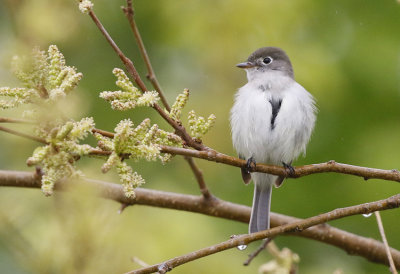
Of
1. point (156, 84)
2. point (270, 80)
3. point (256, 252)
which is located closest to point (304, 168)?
point (256, 252)

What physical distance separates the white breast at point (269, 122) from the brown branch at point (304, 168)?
132 centimetres

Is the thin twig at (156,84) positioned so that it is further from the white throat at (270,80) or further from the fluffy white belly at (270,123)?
the white throat at (270,80)

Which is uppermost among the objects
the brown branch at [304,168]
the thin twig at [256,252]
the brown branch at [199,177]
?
the brown branch at [199,177]

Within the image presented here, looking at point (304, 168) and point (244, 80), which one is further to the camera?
point (244, 80)

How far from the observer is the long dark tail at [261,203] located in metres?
3.85

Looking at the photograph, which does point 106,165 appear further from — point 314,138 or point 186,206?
point 314,138

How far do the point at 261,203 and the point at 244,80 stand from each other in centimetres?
155

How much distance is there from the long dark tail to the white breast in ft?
0.80

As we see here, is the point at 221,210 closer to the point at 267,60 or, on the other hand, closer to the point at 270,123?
the point at 270,123

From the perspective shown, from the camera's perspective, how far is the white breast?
4133mm

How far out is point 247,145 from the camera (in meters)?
4.32

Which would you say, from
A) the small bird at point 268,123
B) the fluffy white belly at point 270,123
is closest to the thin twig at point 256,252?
the small bird at point 268,123

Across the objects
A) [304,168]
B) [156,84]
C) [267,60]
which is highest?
[267,60]

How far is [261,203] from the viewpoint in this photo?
430 cm
